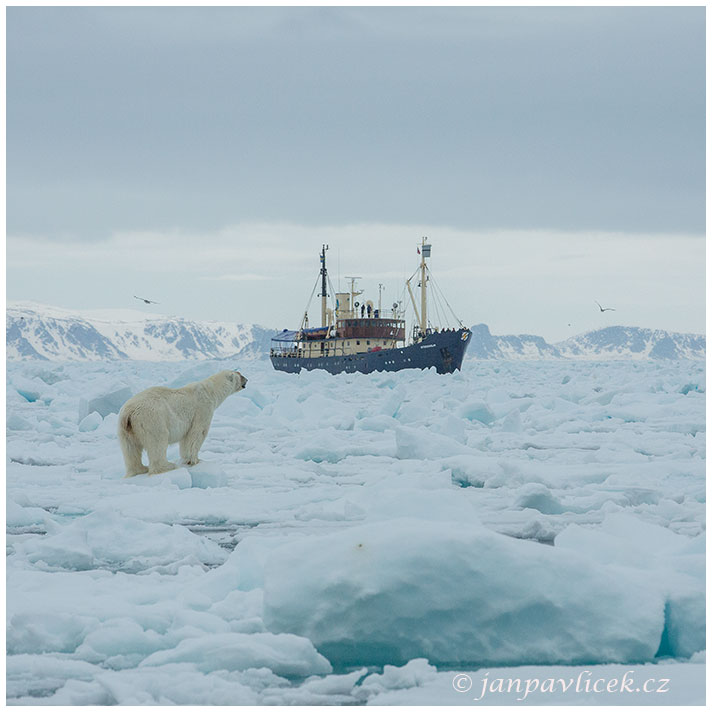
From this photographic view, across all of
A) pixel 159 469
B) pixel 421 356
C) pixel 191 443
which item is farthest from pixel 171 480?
pixel 421 356

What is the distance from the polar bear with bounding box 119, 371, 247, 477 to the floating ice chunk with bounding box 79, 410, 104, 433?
3.81 meters

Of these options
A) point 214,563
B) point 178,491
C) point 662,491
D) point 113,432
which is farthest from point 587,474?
point 113,432

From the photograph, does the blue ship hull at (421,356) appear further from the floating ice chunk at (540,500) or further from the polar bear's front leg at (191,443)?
the floating ice chunk at (540,500)

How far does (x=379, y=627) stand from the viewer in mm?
2682

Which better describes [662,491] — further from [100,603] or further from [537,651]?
[100,603]

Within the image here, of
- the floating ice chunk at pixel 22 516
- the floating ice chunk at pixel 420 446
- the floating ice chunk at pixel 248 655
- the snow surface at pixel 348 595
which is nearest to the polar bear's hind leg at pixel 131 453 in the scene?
the snow surface at pixel 348 595

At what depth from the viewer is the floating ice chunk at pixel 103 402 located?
10.2 m

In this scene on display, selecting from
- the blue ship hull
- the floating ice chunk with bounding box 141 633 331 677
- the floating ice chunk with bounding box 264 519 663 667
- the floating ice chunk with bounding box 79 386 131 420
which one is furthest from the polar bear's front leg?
the blue ship hull

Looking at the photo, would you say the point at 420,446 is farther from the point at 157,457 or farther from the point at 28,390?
the point at 28,390

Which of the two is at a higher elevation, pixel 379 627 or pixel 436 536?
pixel 436 536

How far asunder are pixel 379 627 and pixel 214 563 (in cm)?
128

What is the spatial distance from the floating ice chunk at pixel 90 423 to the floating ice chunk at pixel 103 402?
375 mm

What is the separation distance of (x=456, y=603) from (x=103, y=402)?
829 cm

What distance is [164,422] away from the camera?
5805mm
